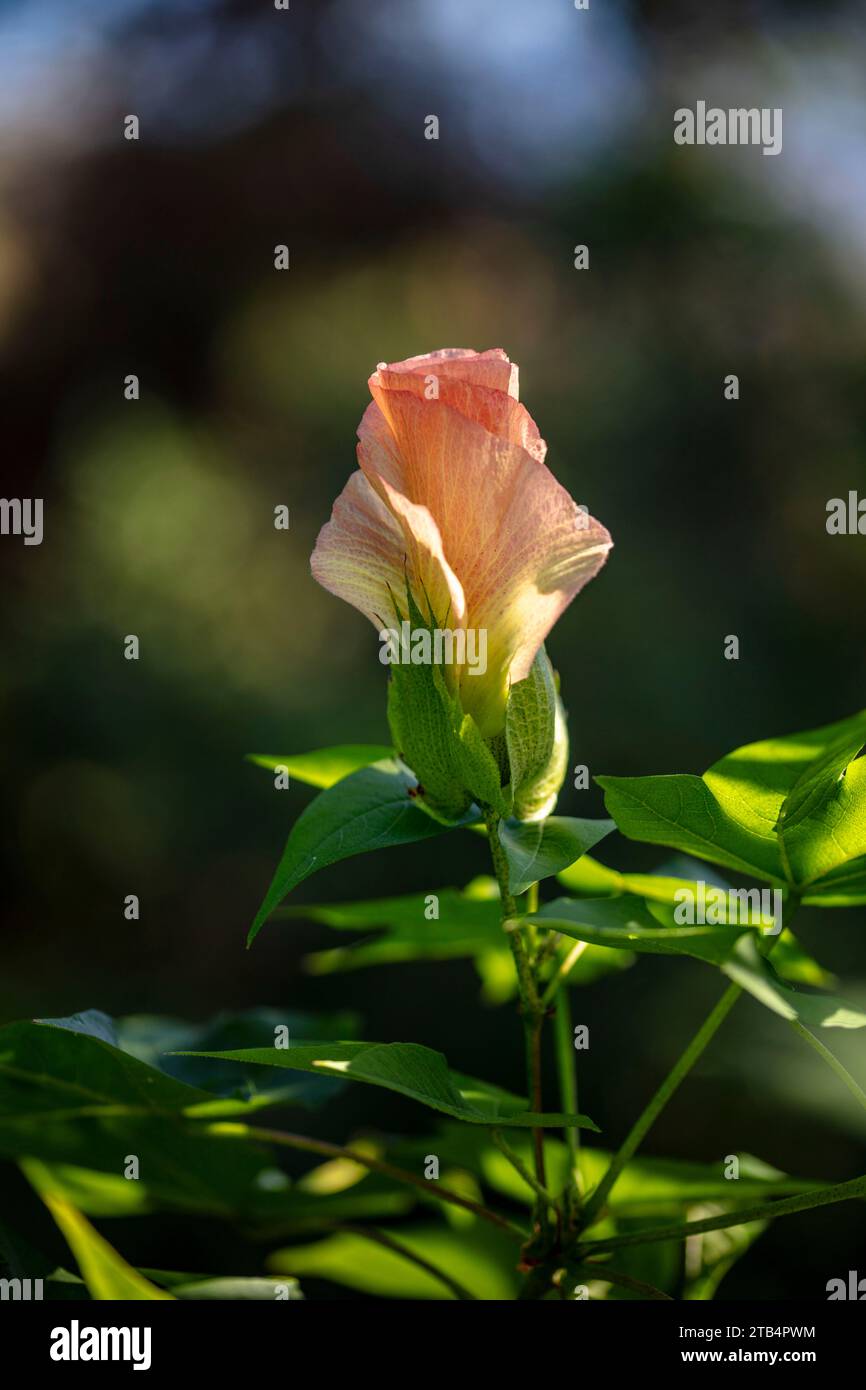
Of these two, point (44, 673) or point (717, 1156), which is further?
point (44, 673)

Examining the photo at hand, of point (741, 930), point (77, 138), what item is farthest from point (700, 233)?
point (741, 930)

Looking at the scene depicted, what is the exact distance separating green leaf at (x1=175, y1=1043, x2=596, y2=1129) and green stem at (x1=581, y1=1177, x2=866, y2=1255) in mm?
54

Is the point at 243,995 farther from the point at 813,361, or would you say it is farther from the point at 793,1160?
the point at 813,361

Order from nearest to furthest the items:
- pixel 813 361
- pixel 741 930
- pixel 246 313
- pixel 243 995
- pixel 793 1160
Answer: pixel 741 930 → pixel 793 1160 → pixel 243 995 → pixel 813 361 → pixel 246 313

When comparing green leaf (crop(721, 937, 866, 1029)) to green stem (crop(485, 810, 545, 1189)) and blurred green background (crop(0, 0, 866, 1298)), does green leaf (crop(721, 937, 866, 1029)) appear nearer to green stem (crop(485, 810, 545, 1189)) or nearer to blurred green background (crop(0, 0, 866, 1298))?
green stem (crop(485, 810, 545, 1189))

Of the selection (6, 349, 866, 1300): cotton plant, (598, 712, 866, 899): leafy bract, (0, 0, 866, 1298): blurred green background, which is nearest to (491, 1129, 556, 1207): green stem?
(6, 349, 866, 1300): cotton plant

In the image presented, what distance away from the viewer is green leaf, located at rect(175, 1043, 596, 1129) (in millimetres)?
273

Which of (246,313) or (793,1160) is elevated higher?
(246,313)

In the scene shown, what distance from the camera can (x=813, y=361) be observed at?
203 centimetres

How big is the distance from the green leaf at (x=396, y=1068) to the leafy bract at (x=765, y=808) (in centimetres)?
8

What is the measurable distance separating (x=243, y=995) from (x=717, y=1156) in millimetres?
782

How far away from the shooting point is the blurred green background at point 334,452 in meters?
1.74

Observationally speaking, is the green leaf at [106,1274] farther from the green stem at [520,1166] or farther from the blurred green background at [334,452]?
the blurred green background at [334,452]

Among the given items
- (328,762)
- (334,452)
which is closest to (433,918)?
(328,762)
